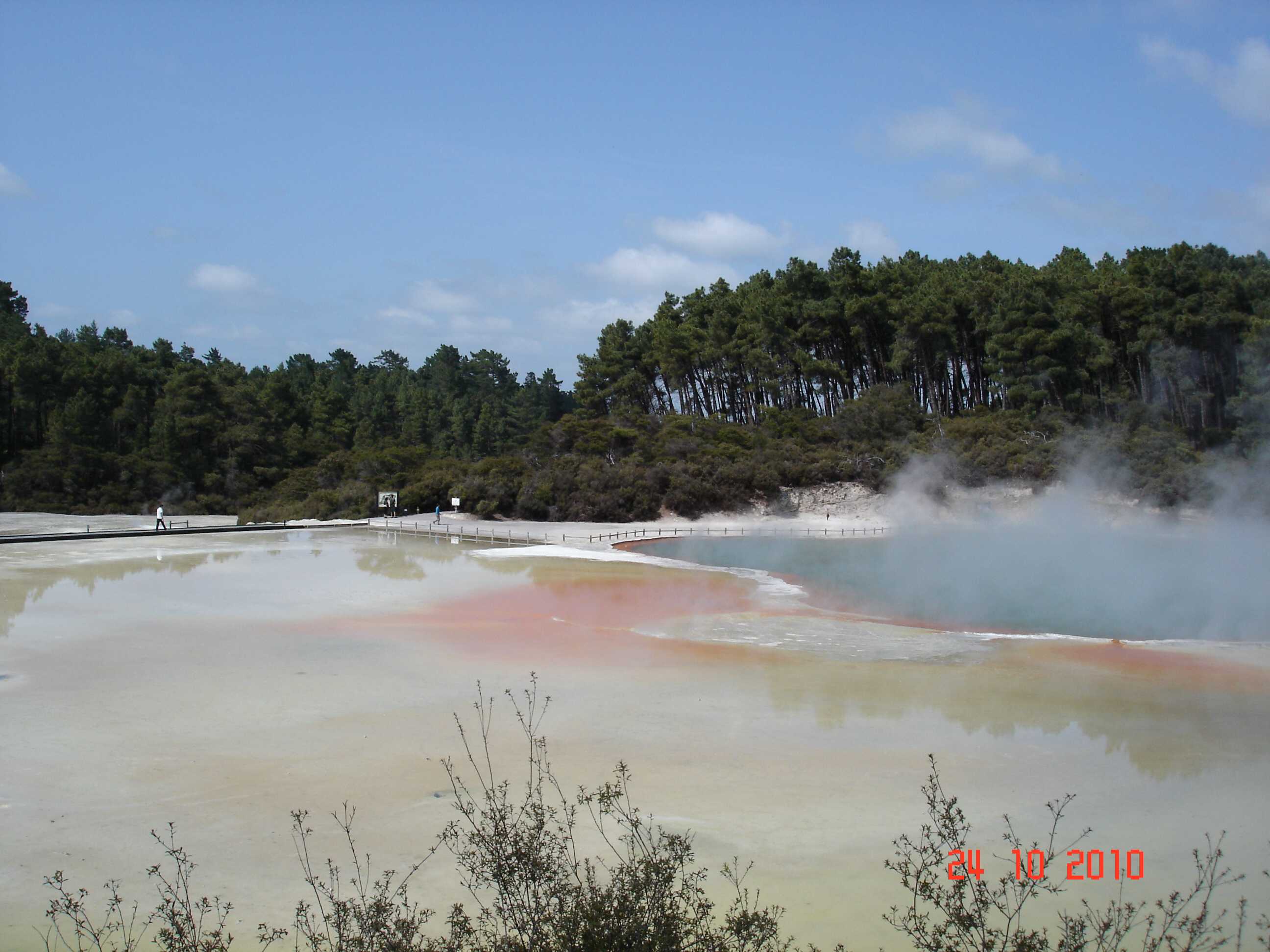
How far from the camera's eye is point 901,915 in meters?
6.29

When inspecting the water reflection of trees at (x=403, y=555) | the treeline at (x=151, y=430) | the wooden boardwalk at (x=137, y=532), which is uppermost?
the treeline at (x=151, y=430)

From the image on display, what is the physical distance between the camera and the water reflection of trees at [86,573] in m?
18.9

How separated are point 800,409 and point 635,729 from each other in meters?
44.1

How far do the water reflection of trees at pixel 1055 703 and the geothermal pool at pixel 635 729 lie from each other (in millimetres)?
59

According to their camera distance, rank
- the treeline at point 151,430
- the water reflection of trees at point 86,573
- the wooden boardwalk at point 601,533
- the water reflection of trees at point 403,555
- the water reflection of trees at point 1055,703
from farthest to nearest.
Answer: the treeline at point 151,430 → the wooden boardwalk at point 601,533 → the water reflection of trees at point 403,555 → the water reflection of trees at point 86,573 → the water reflection of trees at point 1055,703

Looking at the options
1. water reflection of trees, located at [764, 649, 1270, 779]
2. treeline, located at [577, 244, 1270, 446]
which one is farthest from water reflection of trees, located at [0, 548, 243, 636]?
treeline, located at [577, 244, 1270, 446]

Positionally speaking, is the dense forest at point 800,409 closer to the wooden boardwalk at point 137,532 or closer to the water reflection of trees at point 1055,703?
the wooden boardwalk at point 137,532

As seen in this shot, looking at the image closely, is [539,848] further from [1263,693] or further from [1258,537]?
[1258,537]

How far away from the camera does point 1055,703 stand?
467 inches

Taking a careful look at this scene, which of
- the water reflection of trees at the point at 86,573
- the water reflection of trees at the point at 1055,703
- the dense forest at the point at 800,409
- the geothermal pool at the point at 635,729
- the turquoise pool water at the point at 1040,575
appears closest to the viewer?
the geothermal pool at the point at 635,729

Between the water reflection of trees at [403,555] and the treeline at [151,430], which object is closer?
the water reflection of trees at [403,555]

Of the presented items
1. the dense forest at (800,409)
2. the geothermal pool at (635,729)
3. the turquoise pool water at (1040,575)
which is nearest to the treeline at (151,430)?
the dense forest at (800,409)

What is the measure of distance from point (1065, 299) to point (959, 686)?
37.9 m

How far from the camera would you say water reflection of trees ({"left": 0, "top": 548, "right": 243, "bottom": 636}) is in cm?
1894
